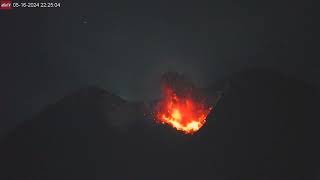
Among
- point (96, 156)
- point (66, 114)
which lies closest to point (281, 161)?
point (96, 156)

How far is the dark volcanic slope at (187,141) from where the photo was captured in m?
53.8

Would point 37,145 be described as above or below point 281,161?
above

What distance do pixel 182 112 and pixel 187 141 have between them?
8593mm

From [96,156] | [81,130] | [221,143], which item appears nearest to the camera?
[221,143]

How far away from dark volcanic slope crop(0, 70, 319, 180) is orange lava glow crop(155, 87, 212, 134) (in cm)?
293

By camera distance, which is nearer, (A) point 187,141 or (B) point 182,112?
(A) point 187,141

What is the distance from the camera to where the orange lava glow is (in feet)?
200

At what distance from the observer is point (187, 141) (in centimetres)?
5634

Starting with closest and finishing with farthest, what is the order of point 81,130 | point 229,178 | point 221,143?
point 229,178
point 221,143
point 81,130

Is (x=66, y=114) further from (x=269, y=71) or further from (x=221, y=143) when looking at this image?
(x=269, y=71)

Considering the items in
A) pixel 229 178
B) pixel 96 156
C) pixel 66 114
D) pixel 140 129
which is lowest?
pixel 229 178

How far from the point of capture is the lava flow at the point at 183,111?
6066cm

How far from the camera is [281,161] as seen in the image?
52938 millimetres

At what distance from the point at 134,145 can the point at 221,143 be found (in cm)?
1308
